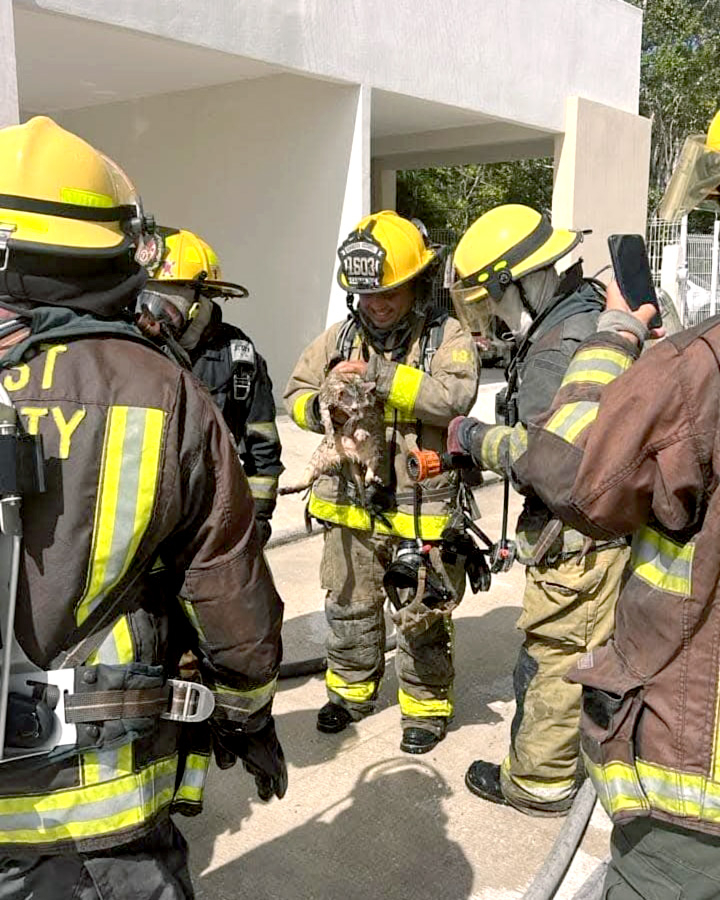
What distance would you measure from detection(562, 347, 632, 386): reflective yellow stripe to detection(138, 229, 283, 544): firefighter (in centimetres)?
176

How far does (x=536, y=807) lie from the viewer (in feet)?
9.70

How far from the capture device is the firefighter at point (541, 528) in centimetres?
263

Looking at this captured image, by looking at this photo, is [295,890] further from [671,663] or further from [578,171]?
[578,171]

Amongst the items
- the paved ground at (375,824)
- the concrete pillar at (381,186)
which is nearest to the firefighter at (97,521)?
the paved ground at (375,824)

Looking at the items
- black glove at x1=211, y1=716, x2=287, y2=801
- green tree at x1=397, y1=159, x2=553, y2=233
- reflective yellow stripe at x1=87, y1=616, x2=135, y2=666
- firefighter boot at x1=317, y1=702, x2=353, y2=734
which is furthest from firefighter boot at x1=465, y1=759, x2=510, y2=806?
green tree at x1=397, y1=159, x2=553, y2=233

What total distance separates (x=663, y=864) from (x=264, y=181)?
334 inches

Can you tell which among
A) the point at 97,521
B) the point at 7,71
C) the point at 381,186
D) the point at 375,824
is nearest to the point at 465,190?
the point at 381,186

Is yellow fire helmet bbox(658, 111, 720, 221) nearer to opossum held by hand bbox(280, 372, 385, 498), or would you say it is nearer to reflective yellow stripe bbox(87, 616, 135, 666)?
reflective yellow stripe bbox(87, 616, 135, 666)

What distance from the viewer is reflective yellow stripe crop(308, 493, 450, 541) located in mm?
3293

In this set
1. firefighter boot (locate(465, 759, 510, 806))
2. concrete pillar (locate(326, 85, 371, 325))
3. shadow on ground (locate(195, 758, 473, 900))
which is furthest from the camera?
concrete pillar (locate(326, 85, 371, 325))

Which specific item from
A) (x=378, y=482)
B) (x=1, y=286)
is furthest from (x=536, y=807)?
(x=1, y=286)

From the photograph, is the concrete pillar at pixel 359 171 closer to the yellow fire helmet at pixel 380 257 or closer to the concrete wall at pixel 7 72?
the concrete wall at pixel 7 72

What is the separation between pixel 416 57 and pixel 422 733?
7.59 metres

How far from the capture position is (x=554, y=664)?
9.21ft
